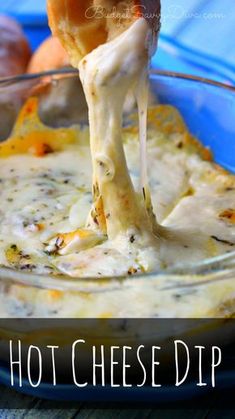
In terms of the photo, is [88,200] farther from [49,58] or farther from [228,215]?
[49,58]

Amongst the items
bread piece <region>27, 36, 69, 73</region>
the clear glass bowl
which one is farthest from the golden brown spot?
bread piece <region>27, 36, 69, 73</region>

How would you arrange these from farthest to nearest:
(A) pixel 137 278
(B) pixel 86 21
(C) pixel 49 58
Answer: (C) pixel 49 58
(B) pixel 86 21
(A) pixel 137 278

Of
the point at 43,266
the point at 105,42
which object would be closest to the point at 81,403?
the point at 43,266

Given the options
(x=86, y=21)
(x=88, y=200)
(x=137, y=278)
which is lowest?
(x=88, y=200)

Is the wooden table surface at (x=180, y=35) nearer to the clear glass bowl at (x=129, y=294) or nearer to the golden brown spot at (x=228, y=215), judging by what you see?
the clear glass bowl at (x=129, y=294)

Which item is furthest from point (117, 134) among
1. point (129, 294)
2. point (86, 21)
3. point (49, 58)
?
point (49, 58)

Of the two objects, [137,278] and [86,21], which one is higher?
[86,21]
